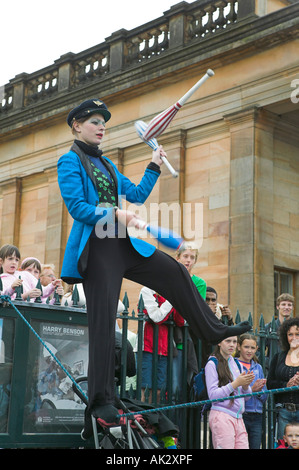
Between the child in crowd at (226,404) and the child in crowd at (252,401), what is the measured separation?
1.17 ft

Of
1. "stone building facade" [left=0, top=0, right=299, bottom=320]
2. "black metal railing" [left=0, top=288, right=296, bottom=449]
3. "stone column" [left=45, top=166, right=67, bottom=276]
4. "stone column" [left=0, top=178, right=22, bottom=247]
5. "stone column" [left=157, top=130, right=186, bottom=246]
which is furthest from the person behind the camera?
"stone column" [left=0, top=178, right=22, bottom=247]

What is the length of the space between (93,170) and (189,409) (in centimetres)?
294

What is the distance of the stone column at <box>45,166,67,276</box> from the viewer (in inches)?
698

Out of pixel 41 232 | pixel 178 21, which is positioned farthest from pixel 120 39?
pixel 41 232

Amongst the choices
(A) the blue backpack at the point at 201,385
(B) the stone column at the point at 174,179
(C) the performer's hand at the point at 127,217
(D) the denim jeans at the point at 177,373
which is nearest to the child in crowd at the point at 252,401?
(A) the blue backpack at the point at 201,385

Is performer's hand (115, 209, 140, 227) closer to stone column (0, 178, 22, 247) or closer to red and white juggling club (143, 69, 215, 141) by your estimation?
red and white juggling club (143, 69, 215, 141)

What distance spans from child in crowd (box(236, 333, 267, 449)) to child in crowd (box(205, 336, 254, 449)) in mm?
357

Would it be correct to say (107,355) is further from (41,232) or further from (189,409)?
(41,232)

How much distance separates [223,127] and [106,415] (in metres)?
11.2

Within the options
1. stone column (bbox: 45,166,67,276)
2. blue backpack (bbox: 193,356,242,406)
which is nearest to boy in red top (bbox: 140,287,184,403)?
blue backpack (bbox: 193,356,242,406)

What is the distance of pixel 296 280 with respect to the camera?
14867mm

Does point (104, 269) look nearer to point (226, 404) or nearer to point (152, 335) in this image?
point (152, 335)

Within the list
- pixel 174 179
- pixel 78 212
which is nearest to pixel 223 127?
pixel 174 179

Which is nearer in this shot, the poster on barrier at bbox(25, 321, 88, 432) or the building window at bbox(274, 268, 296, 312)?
the poster on barrier at bbox(25, 321, 88, 432)
